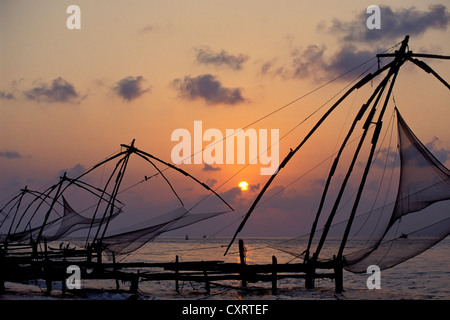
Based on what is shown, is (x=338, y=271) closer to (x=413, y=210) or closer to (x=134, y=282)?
(x=413, y=210)

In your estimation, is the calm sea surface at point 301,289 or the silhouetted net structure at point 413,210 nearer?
the silhouetted net structure at point 413,210

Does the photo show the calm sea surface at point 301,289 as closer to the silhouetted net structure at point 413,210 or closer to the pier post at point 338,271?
the pier post at point 338,271

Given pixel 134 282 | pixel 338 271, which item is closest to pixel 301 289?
pixel 338 271

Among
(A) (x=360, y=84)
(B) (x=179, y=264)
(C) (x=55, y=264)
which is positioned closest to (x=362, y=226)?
(A) (x=360, y=84)

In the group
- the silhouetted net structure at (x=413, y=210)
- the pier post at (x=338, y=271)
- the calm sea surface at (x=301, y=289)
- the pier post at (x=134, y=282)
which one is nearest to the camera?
the silhouetted net structure at (x=413, y=210)

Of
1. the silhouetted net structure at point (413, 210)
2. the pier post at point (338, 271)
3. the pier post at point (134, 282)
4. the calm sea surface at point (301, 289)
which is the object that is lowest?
the calm sea surface at point (301, 289)

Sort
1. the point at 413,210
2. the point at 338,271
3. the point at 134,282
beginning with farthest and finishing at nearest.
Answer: the point at 134,282 → the point at 338,271 → the point at 413,210

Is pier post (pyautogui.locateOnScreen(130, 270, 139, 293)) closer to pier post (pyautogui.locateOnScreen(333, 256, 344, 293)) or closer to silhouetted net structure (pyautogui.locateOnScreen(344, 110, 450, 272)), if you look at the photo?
pier post (pyautogui.locateOnScreen(333, 256, 344, 293))

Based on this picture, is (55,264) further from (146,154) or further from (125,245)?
(146,154)

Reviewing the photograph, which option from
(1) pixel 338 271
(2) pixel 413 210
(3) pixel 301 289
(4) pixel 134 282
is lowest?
(3) pixel 301 289

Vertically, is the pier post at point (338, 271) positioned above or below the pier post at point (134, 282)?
above

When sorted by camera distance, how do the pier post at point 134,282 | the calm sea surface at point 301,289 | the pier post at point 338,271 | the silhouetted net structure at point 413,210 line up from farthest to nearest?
the calm sea surface at point 301,289 < the pier post at point 134,282 < the pier post at point 338,271 < the silhouetted net structure at point 413,210

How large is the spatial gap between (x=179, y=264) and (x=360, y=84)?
7.89 metres

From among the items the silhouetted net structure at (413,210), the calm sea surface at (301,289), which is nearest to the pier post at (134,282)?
the calm sea surface at (301,289)
